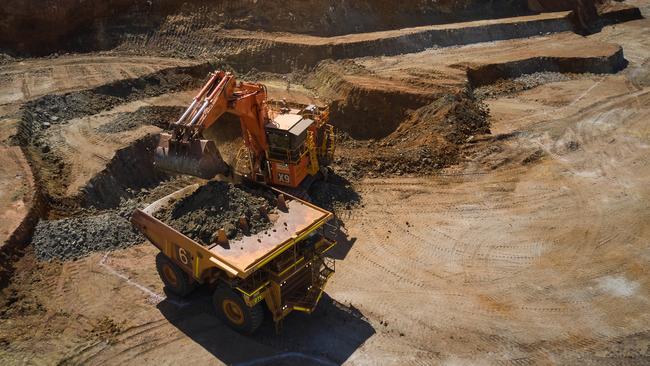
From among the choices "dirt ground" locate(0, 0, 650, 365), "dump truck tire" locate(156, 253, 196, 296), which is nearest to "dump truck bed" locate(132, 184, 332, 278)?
"dump truck tire" locate(156, 253, 196, 296)

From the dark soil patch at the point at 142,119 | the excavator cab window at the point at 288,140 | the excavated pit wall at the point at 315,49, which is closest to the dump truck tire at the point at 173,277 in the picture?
the excavator cab window at the point at 288,140

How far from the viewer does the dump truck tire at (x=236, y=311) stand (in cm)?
945

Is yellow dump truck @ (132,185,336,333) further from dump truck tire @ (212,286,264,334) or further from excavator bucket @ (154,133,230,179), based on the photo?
excavator bucket @ (154,133,230,179)

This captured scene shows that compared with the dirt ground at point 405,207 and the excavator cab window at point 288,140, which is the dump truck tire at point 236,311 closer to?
the dirt ground at point 405,207

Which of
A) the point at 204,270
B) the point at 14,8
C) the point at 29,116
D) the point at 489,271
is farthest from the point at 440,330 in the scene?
the point at 14,8

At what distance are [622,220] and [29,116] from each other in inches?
659

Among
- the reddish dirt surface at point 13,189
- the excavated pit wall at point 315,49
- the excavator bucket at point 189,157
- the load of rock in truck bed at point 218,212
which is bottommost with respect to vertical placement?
the excavated pit wall at point 315,49

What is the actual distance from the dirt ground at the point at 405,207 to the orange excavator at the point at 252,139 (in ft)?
5.55

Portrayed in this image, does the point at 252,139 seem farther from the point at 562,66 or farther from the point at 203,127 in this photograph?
the point at 562,66

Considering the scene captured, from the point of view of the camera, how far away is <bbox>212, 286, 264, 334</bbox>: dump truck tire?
9445mm

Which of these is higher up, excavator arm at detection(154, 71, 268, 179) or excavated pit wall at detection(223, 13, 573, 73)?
excavator arm at detection(154, 71, 268, 179)

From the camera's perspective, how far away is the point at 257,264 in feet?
28.8

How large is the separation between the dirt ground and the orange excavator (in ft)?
5.55

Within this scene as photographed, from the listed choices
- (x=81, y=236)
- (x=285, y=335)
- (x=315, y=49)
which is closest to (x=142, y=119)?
(x=81, y=236)
